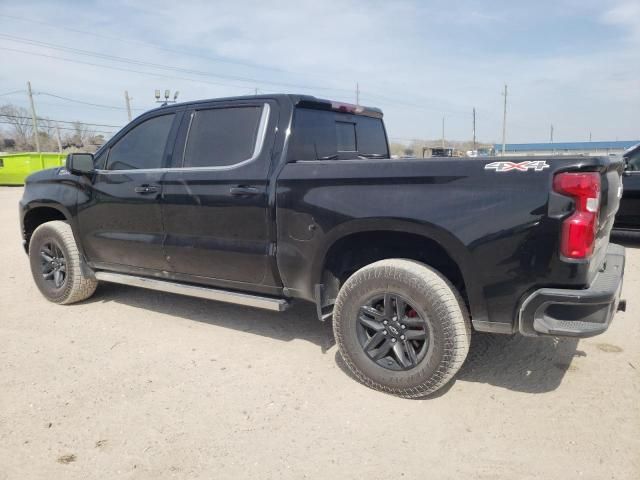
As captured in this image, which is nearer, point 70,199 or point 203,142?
point 203,142

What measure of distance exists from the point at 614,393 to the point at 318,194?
2231 millimetres

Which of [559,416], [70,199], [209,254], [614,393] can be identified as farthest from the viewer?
[70,199]

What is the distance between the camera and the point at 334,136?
4.10 m

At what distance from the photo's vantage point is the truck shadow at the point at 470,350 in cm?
339

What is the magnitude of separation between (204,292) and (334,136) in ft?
5.39

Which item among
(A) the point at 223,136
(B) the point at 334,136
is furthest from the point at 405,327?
(A) the point at 223,136

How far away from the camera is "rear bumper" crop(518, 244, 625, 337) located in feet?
8.48

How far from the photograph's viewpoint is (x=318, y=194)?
3260 millimetres

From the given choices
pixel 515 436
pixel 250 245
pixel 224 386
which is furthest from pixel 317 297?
pixel 515 436

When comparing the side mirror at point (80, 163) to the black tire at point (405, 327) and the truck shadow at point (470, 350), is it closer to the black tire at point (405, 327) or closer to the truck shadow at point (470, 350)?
the truck shadow at point (470, 350)

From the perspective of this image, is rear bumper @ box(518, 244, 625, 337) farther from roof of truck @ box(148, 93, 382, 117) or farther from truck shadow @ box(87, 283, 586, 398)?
roof of truck @ box(148, 93, 382, 117)

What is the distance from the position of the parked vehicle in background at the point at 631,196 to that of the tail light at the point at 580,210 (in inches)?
230

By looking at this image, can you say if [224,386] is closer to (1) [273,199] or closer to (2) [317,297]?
(2) [317,297]

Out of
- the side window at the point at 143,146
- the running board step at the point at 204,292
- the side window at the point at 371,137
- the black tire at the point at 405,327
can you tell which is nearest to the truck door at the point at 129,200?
the side window at the point at 143,146
